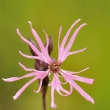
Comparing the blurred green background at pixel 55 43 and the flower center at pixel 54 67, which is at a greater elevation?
the flower center at pixel 54 67

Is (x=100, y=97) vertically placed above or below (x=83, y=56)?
below

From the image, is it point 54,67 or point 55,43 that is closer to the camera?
point 54,67

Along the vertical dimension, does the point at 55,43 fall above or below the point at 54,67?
below

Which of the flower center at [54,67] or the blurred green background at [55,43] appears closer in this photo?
the flower center at [54,67]

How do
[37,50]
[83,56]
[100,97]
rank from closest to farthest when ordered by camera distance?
[37,50] → [100,97] → [83,56]

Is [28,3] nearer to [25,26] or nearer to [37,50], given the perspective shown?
[25,26]

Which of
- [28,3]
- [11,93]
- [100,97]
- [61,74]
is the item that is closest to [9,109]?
[11,93]

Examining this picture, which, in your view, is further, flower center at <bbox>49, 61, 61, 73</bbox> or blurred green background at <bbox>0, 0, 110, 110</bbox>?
blurred green background at <bbox>0, 0, 110, 110</bbox>

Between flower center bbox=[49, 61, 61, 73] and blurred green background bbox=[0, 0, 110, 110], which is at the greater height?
flower center bbox=[49, 61, 61, 73]
